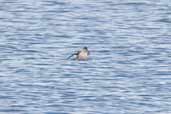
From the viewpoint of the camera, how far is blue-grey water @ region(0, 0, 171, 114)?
22.3 m

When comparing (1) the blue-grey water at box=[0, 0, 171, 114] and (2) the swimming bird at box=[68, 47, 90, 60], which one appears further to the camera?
(2) the swimming bird at box=[68, 47, 90, 60]

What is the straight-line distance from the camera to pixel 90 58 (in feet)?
88.8

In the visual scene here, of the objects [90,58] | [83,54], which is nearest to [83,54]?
[83,54]

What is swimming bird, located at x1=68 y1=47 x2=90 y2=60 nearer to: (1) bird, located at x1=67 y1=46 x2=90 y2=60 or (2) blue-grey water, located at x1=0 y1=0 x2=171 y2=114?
(1) bird, located at x1=67 y1=46 x2=90 y2=60

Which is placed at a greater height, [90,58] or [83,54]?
[83,54]

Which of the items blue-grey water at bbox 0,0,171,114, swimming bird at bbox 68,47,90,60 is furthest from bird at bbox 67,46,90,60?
blue-grey water at bbox 0,0,171,114

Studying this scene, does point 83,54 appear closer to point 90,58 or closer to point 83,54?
point 83,54

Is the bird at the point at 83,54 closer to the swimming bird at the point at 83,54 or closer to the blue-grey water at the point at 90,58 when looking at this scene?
the swimming bird at the point at 83,54

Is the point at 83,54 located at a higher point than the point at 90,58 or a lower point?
higher

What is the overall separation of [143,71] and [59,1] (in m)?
11.5

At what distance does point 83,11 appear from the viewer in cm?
3409

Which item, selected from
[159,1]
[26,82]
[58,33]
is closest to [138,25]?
[58,33]

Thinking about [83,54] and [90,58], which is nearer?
[83,54]

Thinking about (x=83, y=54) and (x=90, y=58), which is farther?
Answer: (x=90, y=58)
